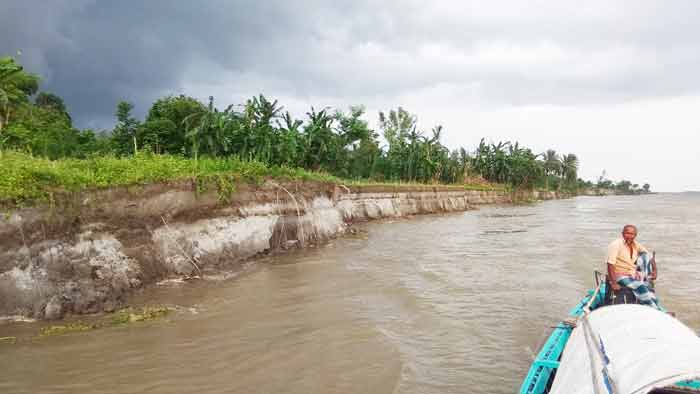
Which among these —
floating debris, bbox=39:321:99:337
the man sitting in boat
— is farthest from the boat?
floating debris, bbox=39:321:99:337

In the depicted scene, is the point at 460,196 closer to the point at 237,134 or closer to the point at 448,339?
the point at 237,134

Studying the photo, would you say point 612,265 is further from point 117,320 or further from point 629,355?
point 117,320

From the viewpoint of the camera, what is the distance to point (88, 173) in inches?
385

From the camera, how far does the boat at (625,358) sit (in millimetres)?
3088

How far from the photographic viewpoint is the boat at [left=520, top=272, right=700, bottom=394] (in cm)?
309

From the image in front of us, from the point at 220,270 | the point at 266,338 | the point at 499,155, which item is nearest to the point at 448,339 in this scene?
the point at 266,338

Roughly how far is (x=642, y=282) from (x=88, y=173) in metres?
11.7

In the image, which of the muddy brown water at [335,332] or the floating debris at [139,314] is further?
the floating debris at [139,314]

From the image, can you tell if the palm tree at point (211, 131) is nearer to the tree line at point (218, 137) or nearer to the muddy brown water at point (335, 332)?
the tree line at point (218, 137)

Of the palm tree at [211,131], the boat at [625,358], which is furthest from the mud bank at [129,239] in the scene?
the palm tree at [211,131]

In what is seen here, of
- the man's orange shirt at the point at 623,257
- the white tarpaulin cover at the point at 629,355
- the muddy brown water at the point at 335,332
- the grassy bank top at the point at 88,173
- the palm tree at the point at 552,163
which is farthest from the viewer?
the palm tree at the point at 552,163

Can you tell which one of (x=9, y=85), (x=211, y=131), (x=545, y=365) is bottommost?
(x=545, y=365)

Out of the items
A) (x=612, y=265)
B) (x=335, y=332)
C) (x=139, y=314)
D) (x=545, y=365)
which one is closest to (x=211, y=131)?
(x=139, y=314)

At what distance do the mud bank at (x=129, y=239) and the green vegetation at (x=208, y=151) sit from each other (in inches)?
18.9
